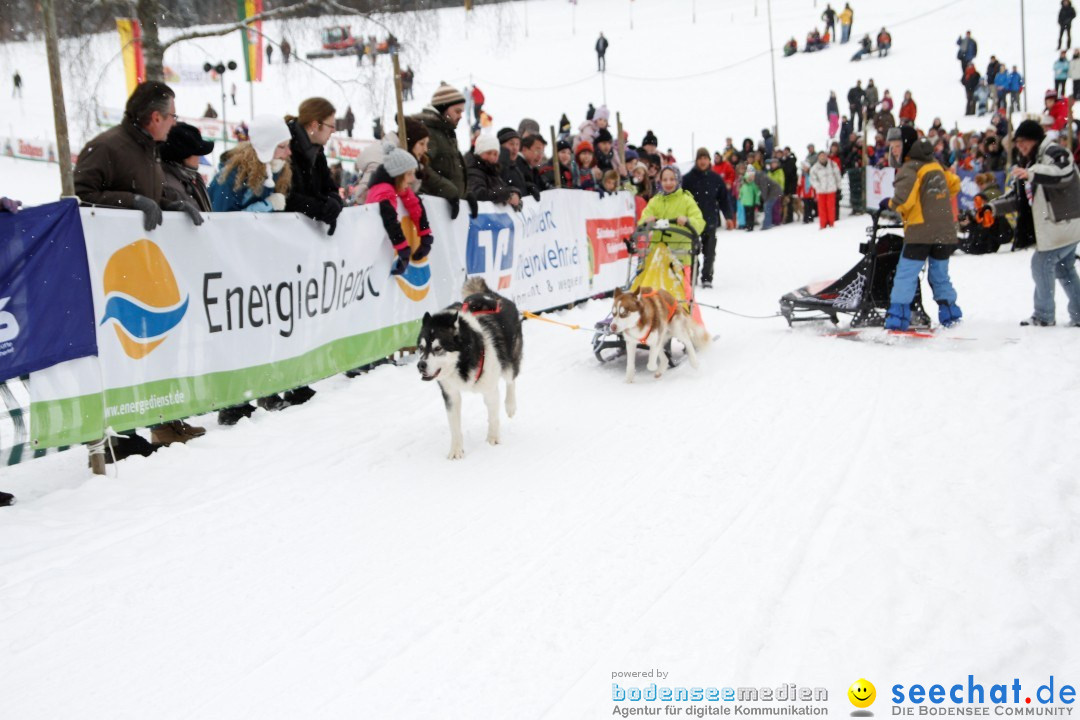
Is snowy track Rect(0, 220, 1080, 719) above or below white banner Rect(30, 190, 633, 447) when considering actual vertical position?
below

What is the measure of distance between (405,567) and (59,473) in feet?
8.41

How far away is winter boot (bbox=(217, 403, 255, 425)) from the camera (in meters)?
5.76

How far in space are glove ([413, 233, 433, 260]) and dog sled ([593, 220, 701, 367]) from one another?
5.75 feet

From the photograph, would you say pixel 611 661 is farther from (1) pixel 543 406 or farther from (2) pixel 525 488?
(1) pixel 543 406

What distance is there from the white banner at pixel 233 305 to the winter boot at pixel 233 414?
181mm

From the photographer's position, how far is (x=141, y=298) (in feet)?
16.1

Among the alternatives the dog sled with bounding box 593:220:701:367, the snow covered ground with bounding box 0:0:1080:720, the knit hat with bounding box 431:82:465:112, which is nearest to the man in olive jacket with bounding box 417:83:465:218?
the knit hat with bounding box 431:82:465:112

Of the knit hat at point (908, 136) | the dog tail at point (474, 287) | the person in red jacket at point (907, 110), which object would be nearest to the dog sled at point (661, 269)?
the dog tail at point (474, 287)

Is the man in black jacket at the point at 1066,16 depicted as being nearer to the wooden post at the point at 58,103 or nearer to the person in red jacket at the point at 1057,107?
the person in red jacket at the point at 1057,107

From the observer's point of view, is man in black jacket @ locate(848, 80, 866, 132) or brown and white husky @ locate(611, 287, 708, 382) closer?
brown and white husky @ locate(611, 287, 708, 382)

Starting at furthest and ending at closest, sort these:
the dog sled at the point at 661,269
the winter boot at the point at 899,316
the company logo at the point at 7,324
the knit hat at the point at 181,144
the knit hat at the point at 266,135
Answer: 1. the winter boot at the point at 899,316
2. the dog sled at the point at 661,269
3. the knit hat at the point at 266,135
4. the knit hat at the point at 181,144
5. the company logo at the point at 7,324

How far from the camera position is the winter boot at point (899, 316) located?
7.69 m

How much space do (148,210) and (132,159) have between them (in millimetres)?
358

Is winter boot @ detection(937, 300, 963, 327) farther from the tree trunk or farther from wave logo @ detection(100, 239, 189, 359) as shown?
the tree trunk
